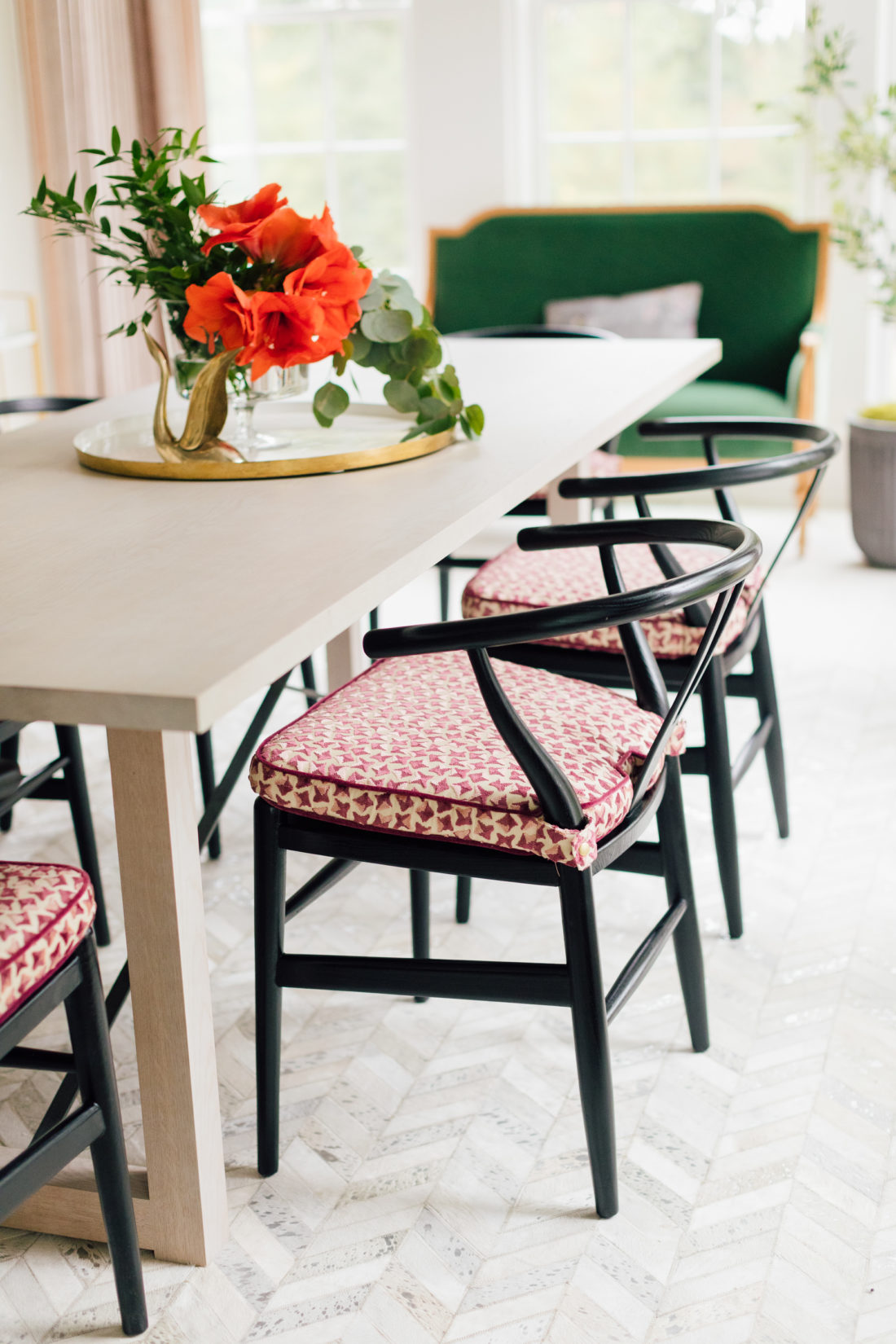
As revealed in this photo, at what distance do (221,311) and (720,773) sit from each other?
983mm

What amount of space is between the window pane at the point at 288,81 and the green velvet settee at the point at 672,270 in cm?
76

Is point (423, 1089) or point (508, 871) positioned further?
point (423, 1089)

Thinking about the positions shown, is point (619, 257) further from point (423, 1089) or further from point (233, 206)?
point (423, 1089)

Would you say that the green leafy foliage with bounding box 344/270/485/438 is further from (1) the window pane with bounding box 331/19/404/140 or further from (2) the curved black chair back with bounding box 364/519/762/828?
(1) the window pane with bounding box 331/19/404/140

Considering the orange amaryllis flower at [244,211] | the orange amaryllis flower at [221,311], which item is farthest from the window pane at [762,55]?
the orange amaryllis flower at [221,311]

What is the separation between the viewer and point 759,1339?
4.64 ft

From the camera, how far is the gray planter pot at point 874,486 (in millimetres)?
4086

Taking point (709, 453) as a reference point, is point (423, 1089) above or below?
below

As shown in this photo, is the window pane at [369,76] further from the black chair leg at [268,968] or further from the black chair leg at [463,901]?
the black chair leg at [268,968]

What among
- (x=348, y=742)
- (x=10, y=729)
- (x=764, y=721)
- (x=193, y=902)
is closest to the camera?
(x=193, y=902)

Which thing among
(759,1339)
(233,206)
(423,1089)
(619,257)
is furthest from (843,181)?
→ (759,1339)

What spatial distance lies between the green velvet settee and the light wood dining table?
9.22ft

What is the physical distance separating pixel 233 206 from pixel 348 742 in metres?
0.74

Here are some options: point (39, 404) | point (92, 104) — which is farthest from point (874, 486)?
point (92, 104)
